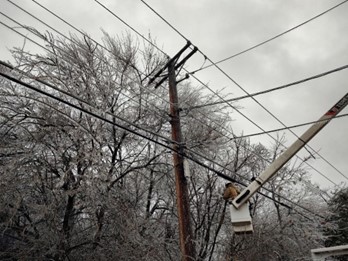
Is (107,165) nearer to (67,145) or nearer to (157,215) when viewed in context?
(67,145)

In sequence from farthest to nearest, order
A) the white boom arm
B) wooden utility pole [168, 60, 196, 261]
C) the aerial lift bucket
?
wooden utility pole [168, 60, 196, 261]
the white boom arm
the aerial lift bucket

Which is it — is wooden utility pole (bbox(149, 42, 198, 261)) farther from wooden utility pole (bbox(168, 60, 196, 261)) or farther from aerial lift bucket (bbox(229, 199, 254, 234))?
aerial lift bucket (bbox(229, 199, 254, 234))

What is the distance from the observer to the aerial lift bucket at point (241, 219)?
433 centimetres

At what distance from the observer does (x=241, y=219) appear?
14.2 ft

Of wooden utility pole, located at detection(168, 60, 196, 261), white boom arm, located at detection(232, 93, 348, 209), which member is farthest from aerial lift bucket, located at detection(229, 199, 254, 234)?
wooden utility pole, located at detection(168, 60, 196, 261)

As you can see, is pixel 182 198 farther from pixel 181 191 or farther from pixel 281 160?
pixel 281 160

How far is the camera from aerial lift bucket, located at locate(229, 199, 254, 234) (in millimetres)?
4332

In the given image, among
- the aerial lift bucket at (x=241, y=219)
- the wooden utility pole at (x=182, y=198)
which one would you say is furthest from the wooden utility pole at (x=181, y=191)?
the aerial lift bucket at (x=241, y=219)

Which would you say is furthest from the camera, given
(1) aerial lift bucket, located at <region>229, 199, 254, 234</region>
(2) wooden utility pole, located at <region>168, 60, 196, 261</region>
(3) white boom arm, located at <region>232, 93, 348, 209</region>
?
(2) wooden utility pole, located at <region>168, 60, 196, 261</region>

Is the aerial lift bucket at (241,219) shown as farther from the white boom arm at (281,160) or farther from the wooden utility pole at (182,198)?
the wooden utility pole at (182,198)

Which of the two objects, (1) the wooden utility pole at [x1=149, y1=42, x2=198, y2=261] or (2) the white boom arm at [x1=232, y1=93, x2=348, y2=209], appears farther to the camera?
(1) the wooden utility pole at [x1=149, y1=42, x2=198, y2=261]

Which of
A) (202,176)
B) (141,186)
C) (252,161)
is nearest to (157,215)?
(141,186)

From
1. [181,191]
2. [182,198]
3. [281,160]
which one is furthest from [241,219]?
[181,191]

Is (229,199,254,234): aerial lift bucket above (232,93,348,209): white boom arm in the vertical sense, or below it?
below
